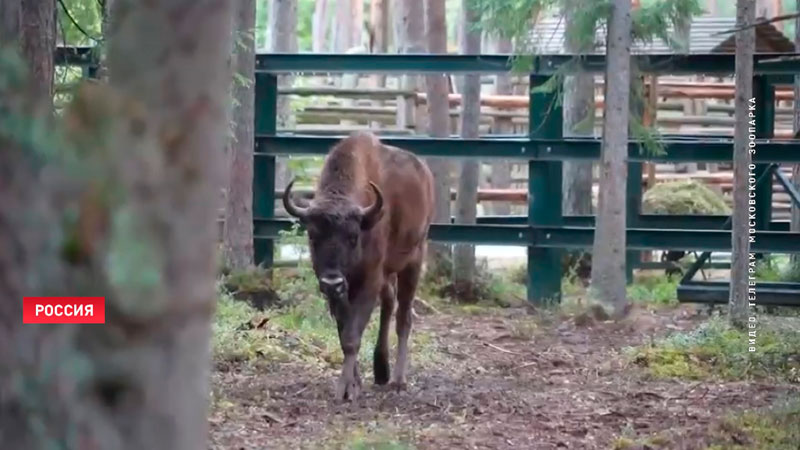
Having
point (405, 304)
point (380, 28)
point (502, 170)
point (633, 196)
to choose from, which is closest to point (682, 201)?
point (633, 196)

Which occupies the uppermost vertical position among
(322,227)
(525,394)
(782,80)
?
(782,80)

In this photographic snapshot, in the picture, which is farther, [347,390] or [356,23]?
[356,23]

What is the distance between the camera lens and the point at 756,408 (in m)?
8.30

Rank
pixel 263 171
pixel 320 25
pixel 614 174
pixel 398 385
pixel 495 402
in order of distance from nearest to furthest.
→ 1. pixel 495 402
2. pixel 398 385
3. pixel 614 174
4. pixel 263 171
5. pixel 320 25

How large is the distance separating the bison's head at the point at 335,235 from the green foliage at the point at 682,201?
1079cm

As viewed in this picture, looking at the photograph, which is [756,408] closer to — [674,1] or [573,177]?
[674,1]

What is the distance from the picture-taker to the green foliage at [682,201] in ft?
64.3

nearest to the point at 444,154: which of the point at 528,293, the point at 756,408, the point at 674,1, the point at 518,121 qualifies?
the point at 528,293

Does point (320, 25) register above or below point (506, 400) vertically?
above

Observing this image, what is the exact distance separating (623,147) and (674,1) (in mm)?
1435

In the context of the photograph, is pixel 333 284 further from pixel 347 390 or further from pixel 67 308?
pixel 67 308

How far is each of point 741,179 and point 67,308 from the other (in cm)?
946

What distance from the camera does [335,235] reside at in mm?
9086

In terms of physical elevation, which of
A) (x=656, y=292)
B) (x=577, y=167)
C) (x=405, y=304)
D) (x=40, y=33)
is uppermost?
(x=40, y=33)
